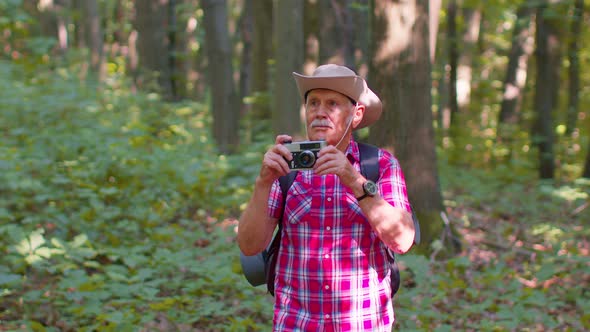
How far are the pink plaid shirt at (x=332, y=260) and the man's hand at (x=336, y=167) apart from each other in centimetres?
25

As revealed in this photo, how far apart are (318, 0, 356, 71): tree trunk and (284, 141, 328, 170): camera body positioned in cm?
880

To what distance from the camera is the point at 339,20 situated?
453 inches

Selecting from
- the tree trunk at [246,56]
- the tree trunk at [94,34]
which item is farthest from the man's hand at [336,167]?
the tree trunk at [246,56]

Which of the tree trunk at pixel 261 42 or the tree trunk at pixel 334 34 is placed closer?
the tree trunk at pixel 334 34

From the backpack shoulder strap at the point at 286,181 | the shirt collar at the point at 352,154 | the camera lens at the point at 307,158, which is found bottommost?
the backpack shoulder strap at the point at 286,181

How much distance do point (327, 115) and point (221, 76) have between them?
37.2 feet

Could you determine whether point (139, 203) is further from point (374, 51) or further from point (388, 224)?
point (388, 224)

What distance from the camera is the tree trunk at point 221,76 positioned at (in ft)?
45.0

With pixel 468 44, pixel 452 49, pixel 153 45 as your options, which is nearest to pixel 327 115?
pixel 153 45

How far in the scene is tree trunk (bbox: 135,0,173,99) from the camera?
17.9 metres

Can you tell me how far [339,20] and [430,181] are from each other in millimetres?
4826

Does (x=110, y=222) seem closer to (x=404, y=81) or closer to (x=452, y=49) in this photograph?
(x=404, y=81)

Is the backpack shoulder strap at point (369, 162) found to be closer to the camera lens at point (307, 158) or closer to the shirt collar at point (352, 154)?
the shirt collar at point (352, 154)

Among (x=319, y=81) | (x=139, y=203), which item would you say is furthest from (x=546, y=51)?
(x=319, y=81)
